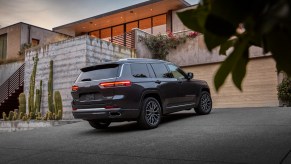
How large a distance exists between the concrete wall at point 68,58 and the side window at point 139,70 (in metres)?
5.95

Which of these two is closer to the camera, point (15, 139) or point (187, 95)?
point (15, 139)

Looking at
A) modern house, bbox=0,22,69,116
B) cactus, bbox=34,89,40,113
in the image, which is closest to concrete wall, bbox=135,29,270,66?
cactus, bbox=34,89,40,113

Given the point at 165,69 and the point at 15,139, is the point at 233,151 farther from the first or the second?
the point at 15,139

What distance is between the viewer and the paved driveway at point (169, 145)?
17.3 ft

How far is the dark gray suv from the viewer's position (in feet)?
26.3

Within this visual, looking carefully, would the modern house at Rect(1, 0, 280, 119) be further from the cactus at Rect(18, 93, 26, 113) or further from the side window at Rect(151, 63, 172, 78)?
the side window at Rect(151, 63, 172, 78)

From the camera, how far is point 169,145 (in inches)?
250

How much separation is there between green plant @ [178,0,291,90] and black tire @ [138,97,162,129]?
7434 mm

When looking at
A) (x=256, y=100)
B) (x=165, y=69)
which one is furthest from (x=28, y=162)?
(x=256, y=100)

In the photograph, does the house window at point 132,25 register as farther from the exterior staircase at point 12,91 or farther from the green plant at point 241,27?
the green plant at point 241,27

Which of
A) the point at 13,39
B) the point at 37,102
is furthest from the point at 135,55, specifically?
the point at 13,39

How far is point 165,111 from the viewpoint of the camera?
927cm

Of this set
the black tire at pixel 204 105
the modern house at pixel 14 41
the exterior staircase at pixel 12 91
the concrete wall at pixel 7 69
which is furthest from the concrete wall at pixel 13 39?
the black tire at pixel 204 105

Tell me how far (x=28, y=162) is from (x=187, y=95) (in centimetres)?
562
